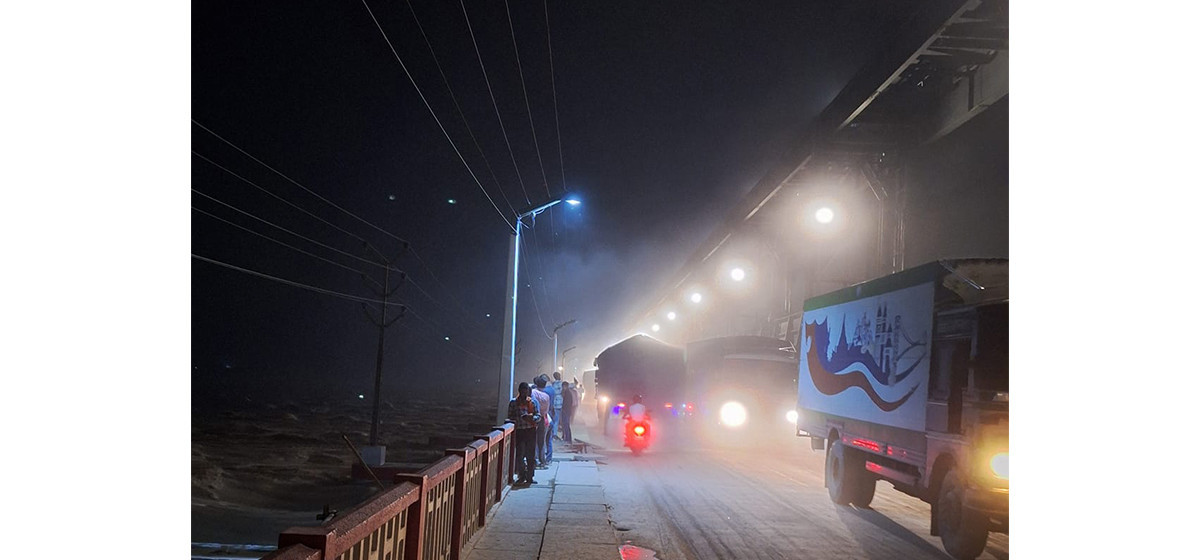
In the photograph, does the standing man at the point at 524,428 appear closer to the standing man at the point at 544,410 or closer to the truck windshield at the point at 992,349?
the standing man at the point at 544,410

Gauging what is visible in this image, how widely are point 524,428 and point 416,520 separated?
9646mm

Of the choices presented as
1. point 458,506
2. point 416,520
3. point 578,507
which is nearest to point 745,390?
point 578,507

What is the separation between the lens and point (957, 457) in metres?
10.2

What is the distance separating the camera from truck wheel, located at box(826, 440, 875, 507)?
14.6 metres

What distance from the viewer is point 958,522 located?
1020cm

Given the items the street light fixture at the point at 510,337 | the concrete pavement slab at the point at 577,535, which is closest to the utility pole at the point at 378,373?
the street light fixture at the point at 510,337

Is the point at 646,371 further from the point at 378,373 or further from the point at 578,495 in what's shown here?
the point at 578,495

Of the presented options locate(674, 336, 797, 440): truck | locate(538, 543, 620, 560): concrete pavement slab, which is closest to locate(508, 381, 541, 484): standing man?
locate(538, 543, 620, 560): concrete pavement slab

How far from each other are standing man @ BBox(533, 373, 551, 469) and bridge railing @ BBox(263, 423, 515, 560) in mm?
4715
